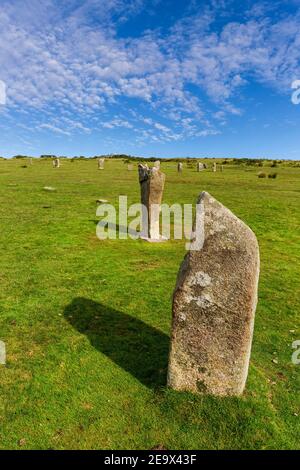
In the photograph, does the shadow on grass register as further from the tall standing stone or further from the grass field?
the tall standing stone

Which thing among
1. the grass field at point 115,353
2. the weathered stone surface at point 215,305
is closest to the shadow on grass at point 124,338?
the grass field at point 115,353

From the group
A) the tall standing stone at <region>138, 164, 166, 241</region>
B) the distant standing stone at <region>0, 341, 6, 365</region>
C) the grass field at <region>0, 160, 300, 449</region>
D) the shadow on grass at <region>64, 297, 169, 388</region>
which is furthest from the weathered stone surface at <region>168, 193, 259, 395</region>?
the tall standing stone at <region>138, 164, 166, 241</region>

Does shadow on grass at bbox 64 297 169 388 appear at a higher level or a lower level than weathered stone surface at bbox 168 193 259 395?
lower

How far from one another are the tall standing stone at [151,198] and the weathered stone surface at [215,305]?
480 inches

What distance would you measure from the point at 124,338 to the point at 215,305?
3.65 metres

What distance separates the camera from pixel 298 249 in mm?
19828

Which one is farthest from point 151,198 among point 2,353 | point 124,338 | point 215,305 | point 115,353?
point 215,305

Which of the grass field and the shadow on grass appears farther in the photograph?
the shadow on grass

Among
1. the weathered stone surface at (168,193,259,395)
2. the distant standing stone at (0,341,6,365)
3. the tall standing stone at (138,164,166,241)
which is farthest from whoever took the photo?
the tall standing stone at (138,164,166,241)

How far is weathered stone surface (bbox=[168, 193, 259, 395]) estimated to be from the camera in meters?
6.69

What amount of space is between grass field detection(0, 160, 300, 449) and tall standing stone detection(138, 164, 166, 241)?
1146 mm
